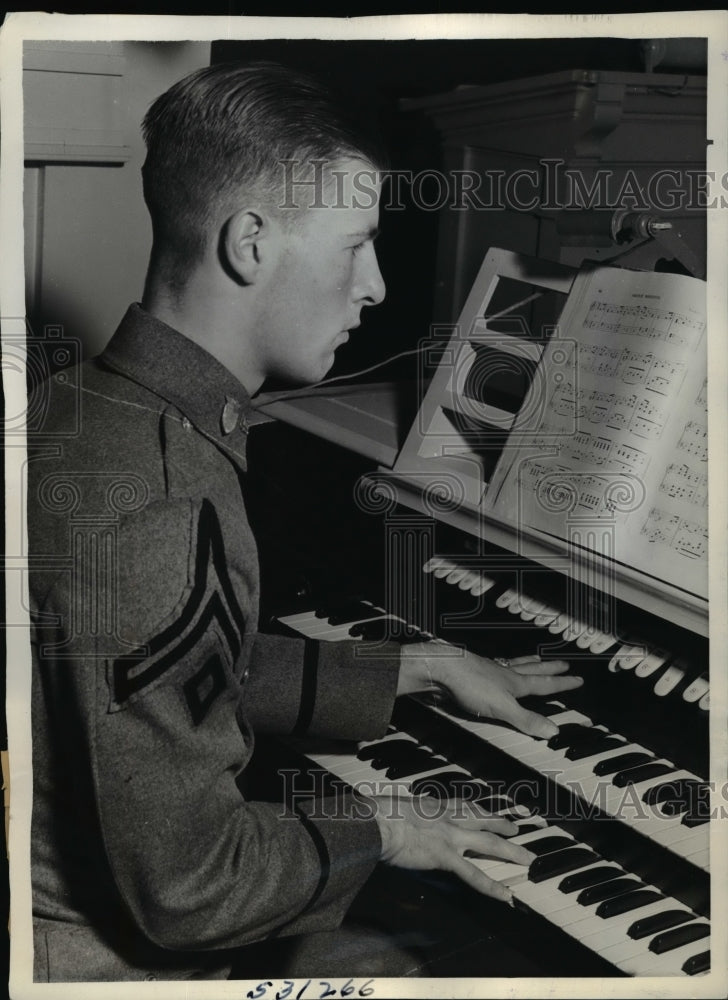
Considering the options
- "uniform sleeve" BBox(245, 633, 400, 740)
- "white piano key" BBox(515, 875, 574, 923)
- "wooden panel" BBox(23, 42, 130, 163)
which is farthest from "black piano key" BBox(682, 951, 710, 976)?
"wooden panel" BBox(23, 42, 130, 163)

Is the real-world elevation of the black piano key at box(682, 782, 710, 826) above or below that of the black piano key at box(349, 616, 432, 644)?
below

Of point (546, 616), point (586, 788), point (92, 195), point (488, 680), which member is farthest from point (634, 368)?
point (92, 195)

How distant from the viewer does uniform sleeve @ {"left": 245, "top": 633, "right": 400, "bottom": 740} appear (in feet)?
5.57

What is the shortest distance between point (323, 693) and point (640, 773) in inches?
20.4

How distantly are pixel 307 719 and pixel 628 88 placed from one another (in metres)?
1.20

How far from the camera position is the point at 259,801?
5.22 feet

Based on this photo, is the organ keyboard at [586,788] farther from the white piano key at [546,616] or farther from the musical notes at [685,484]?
the musical notes at [685,484]

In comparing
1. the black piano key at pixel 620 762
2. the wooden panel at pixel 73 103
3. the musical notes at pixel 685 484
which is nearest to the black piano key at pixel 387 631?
the black piano key at pixel 620 762

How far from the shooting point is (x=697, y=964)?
1540mm

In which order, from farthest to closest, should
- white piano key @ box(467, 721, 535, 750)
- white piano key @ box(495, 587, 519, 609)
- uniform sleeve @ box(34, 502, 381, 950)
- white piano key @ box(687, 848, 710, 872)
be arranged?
white piano key @ box(495, 587, 519, 609) → white piano key @ box(467, 721, 535, 750) → white piano key @ box(687, 848, 710, 872) → uniform sleeve @ box(34, 502, 381, 950)

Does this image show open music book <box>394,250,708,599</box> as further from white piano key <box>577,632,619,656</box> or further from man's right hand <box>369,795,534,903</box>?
man's right hand <box>369,795,534,903</box>

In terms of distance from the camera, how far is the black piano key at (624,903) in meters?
1.43

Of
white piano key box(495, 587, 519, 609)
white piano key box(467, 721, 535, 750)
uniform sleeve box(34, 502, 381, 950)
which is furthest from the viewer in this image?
white piano key box(495, 587, 519, 609)

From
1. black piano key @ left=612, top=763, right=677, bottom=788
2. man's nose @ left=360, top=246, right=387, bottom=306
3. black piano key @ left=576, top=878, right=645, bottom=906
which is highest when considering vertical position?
man's nose @ left=360, top=246, right=387, bottom=306
